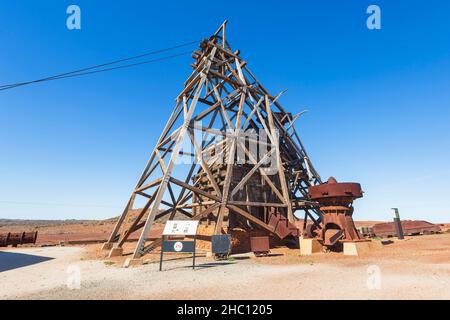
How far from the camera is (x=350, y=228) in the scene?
504 inches

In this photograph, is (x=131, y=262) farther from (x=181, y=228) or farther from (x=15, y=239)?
(x=15, y=239)

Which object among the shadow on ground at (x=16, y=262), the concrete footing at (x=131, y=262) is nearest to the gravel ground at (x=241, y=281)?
the concrete footing at (x=131, y=262)

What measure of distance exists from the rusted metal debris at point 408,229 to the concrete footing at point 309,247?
16328mm

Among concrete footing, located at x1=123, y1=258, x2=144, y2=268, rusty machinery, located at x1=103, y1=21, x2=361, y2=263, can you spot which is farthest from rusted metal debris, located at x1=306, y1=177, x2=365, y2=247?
concrete footing, located at x1=123, y1=258, x2=144, y2=268

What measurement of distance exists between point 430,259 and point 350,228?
364 centimetres

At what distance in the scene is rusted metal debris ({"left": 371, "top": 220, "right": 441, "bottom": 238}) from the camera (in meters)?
24.4

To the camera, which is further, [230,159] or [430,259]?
[230,159]

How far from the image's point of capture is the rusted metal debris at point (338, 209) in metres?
12.7

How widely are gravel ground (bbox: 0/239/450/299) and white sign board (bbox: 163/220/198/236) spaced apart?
123 cm

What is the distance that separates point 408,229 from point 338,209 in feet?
59.9

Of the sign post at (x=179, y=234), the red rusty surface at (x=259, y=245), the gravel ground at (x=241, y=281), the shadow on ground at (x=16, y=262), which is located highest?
the sign post at (x=179, y=234)

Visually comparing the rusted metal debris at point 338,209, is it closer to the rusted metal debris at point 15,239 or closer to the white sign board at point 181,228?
the white sign board at point 181,228
